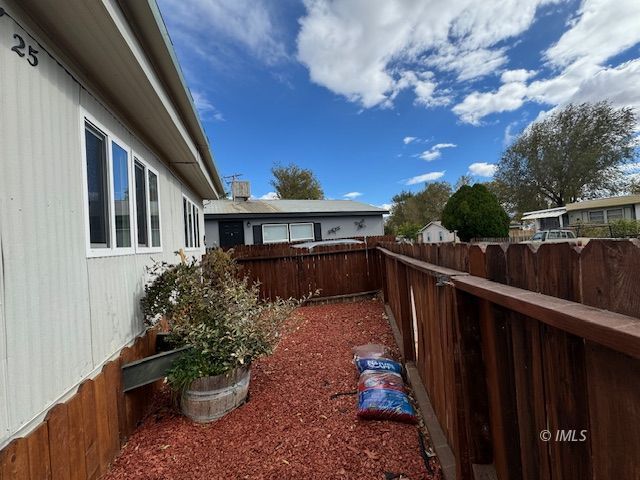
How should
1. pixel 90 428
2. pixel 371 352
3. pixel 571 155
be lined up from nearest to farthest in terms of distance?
1. pixel 90 428
2. pixel 371 352
3. pixel 571 155

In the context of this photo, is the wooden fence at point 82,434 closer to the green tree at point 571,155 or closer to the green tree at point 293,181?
the green tree at point 293,181

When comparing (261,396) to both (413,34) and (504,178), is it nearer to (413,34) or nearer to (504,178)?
(413,34)

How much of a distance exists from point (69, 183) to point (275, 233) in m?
12.5

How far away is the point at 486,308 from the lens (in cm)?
143

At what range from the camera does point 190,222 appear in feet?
24.8

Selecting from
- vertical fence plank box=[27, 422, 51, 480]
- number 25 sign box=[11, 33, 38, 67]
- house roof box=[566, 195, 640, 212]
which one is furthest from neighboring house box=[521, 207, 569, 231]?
vertical fence plank box=[27, 422, 51, 480]

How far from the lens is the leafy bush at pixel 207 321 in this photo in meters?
2.87

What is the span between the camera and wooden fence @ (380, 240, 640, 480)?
71 centimetres

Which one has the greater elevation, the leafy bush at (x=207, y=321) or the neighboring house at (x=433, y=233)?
the neighboring house at (x=433, y=233)

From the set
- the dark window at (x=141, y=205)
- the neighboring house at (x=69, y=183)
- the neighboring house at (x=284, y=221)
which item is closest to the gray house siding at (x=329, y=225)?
the neighboring house at (x=284, y=221)

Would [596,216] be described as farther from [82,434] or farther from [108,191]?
Answer: [82,434]

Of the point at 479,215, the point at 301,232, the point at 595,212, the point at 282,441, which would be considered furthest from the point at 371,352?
the point at 595,212

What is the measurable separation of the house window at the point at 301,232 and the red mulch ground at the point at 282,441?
1151cm

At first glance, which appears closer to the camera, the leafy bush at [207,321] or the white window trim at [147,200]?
the leafy bush at [207,321]
